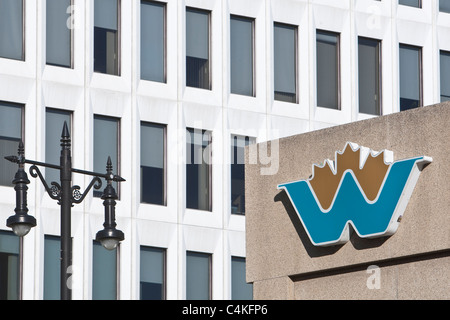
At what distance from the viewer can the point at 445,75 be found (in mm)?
47469

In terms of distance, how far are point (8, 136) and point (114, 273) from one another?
4.96 m

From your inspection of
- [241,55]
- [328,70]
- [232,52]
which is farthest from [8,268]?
[328,70]

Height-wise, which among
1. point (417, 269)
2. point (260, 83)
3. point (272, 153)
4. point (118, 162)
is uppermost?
point (260, 83)

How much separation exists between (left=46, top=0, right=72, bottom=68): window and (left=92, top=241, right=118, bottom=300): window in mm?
5338

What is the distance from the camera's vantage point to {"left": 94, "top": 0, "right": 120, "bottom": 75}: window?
41.1 m

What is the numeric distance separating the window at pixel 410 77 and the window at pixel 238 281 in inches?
326

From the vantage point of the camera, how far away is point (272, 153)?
24.2m

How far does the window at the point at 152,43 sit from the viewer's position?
41.8 m

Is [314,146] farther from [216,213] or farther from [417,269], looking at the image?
[216,213]

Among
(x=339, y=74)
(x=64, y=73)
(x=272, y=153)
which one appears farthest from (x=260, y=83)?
(x=272, y=153)

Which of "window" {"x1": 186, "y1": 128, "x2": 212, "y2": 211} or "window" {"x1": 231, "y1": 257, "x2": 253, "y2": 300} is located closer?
"window" {"x1": 186, "y1": 128, "x2": 212, "y2": 211}

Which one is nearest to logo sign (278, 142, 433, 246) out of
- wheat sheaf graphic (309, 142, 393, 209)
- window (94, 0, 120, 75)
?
wheat sheaf graphic (309, 142, 393, 209)

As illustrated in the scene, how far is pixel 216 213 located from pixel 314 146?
706 inches

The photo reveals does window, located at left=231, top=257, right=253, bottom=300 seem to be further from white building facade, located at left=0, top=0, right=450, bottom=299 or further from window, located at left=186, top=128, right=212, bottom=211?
window, located at left=186, top=128, right=212, bottom=211
